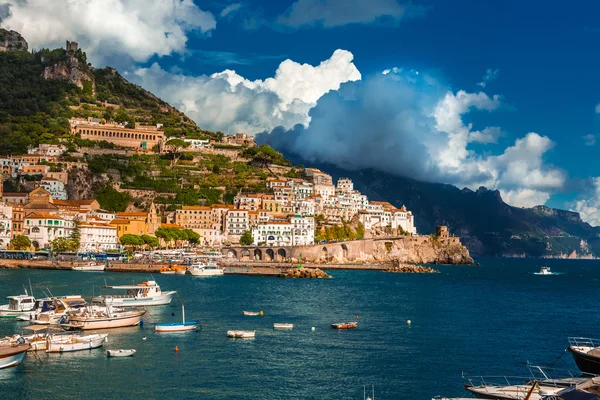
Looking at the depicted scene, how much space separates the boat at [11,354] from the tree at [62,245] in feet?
226

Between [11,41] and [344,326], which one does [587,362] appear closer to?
[344,326]

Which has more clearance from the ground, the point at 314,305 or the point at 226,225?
the point at 226,225

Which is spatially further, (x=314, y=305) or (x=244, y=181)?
(x=244, y=181)

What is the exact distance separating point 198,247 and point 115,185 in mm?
20678

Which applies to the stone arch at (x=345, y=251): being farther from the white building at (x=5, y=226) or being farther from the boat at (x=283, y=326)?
the boat at (x=283, y=326)

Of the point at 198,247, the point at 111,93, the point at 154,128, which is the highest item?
the point at 111,93

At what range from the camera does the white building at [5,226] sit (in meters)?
97.5

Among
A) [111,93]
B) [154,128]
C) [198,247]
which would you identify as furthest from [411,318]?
[111,93]

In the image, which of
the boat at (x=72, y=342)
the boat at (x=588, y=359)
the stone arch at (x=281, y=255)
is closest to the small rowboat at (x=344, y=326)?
the boat at (x=72, y=342)

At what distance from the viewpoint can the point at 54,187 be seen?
4560 inches

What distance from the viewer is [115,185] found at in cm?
12012

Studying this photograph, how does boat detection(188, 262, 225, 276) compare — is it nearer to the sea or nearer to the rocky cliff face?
the sea

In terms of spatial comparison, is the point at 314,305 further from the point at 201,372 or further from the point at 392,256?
the point at 392,256

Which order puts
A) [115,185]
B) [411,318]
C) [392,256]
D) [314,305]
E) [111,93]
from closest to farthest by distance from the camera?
1. [411,318]
2. [314,305]
3. [115,185]
4. [392,256]
5. [111,93]
